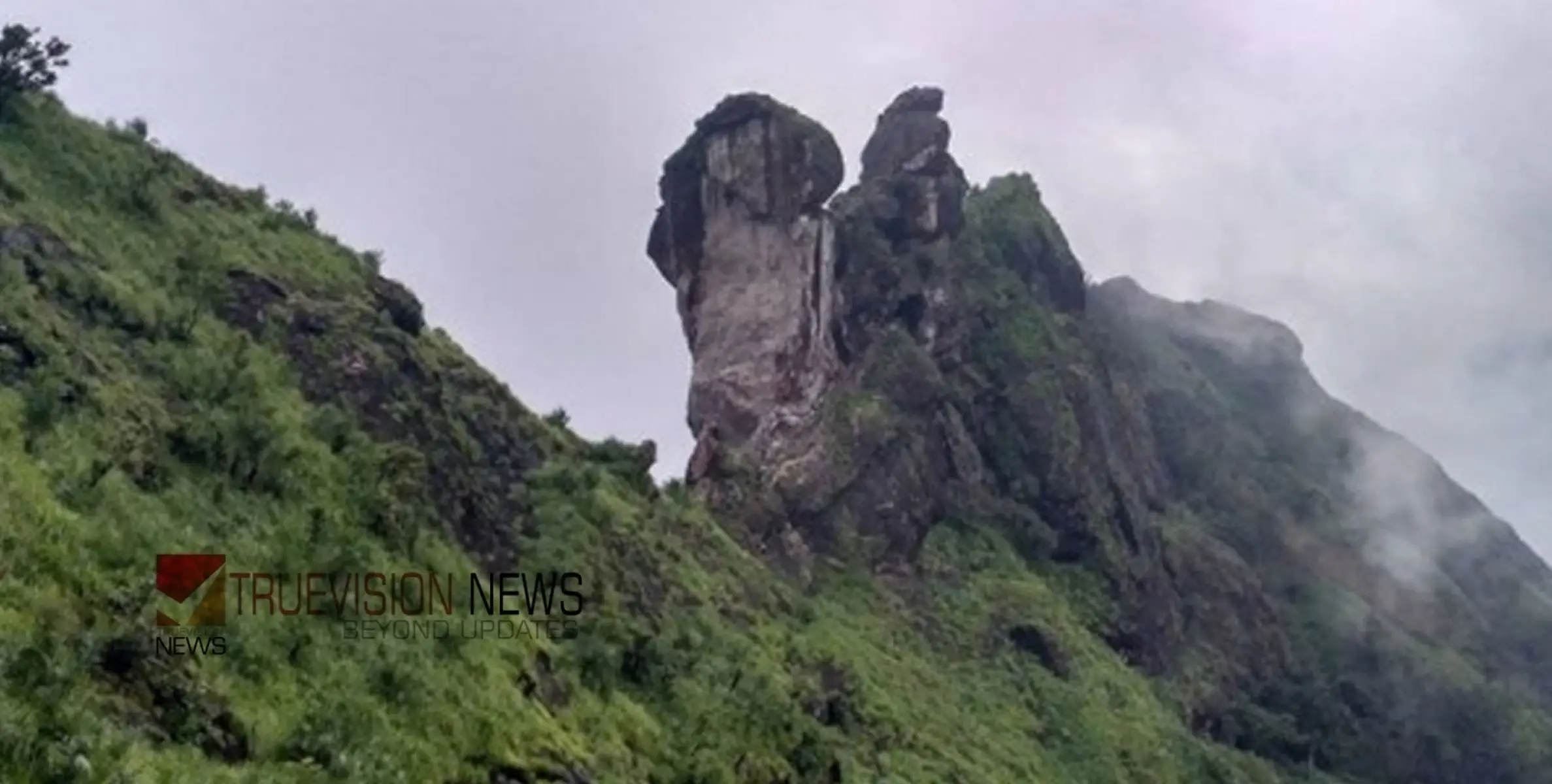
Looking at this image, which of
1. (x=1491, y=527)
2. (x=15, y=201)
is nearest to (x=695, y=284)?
(x=15, y=201)

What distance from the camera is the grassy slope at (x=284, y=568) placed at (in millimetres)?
27812

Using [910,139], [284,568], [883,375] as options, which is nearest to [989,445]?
[883,375]

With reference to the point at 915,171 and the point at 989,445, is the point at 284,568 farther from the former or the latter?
the point at 915,171

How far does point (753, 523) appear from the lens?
82.1 meters

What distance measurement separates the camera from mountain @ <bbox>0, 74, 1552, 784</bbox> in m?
32.3

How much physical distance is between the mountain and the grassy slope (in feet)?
0.45

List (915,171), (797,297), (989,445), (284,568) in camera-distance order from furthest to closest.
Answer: (915,171) → (989,445) → (797,297) → (284,568)

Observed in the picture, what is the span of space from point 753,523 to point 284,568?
156 feet

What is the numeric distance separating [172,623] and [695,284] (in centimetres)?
7502

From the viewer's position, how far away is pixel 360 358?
164 ft

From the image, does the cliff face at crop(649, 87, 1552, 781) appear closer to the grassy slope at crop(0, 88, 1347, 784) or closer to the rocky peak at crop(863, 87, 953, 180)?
the rocky peak at crop(863, 87, 953, 180)

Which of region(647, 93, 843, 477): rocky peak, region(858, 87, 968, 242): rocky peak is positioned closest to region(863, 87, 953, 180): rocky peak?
region(858, 87, 968, 242): rocky peak

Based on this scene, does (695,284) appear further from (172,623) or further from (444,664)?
(172,623)

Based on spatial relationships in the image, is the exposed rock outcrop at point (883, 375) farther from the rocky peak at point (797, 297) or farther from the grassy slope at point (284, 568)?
the grassy slope at point (284, 568)
